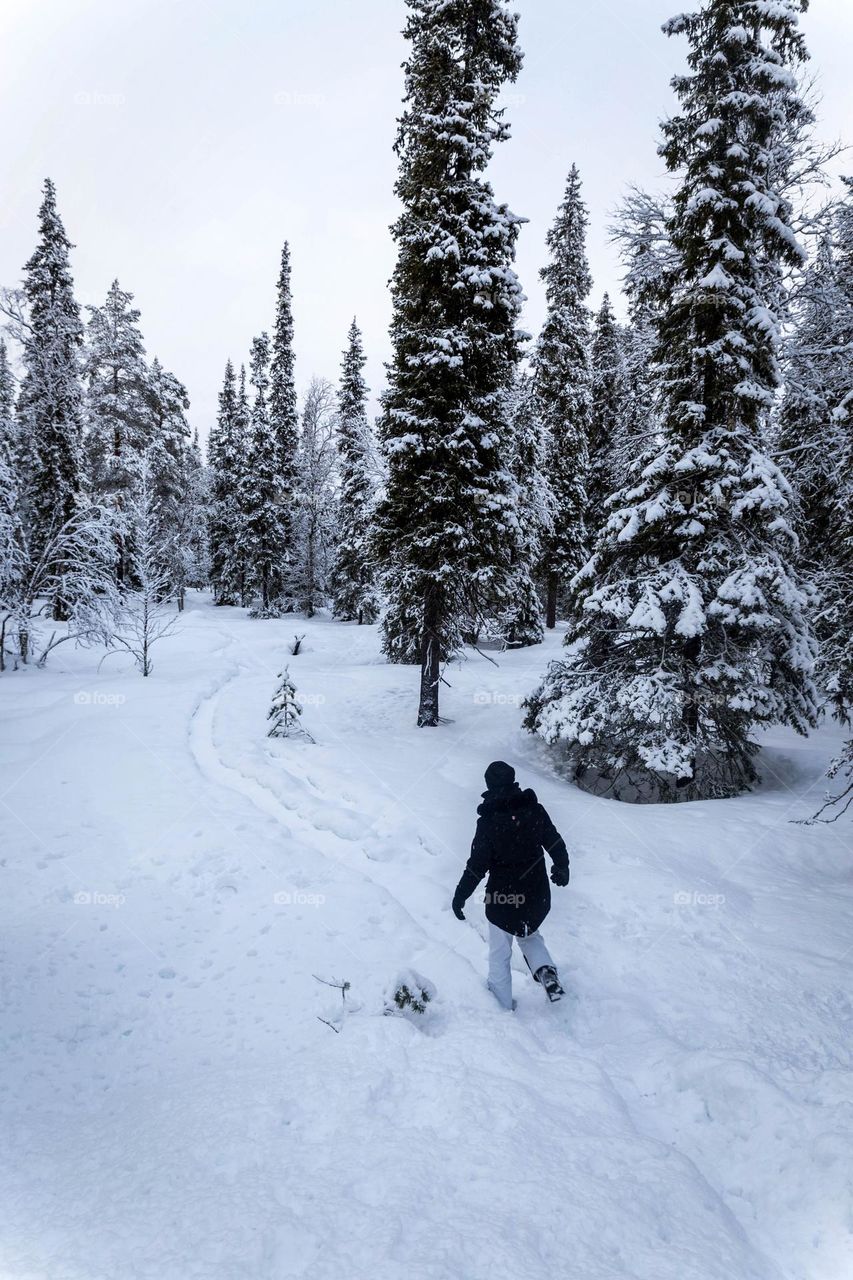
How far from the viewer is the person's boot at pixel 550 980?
17.1 ft

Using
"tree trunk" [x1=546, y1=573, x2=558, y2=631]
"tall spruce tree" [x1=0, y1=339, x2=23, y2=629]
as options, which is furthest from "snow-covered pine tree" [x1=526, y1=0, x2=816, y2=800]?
"tree trunk" [x1=546, y1=573, x2=558, y2=631]

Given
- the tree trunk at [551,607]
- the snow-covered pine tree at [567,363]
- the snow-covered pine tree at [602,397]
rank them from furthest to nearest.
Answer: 1. the tree trunk at [551,607]
2. the snow-covered pine tree at [602,397]
3. the snow-covered pine tree at [567,363]

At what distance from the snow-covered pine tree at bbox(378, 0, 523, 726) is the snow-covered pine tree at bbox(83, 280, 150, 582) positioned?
65.7ft

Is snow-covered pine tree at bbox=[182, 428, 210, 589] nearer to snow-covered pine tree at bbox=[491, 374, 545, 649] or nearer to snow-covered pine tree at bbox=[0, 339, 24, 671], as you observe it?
snow-covered pine tree at bbox=[0, 339, 24, 671]

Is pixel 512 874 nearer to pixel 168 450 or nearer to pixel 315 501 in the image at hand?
pixel 168 450

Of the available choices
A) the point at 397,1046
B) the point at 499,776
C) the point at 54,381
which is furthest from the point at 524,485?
the point at 54,381

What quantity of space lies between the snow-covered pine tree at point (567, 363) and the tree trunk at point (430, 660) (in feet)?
49.0

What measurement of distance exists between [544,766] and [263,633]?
21.8 metres

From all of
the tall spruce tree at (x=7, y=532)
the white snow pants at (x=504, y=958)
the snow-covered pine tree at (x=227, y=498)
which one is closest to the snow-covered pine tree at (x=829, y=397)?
the white snow pants at (x=504, y=958)

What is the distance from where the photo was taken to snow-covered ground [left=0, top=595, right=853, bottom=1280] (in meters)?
3.11

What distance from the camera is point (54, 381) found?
25.2 metres

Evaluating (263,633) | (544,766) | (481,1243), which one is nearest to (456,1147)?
(481,1243)

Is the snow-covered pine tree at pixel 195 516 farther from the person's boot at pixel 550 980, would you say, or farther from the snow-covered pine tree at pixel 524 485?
the person's boot at pixel 550 980

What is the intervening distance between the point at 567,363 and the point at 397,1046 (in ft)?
96.4
